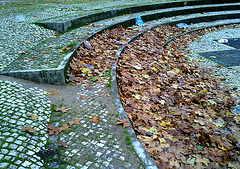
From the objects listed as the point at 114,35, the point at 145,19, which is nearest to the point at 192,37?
the point at 145,19

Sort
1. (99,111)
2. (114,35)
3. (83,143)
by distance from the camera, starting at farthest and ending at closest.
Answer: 1. (114,35)
2. (99,111)
3. (83,143)

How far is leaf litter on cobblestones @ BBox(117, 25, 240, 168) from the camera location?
9.73 ft

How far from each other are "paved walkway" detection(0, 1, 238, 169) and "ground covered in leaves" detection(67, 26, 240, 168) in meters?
0.44

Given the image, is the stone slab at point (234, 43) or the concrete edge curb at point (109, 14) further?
the stone slab at point (234, 43)

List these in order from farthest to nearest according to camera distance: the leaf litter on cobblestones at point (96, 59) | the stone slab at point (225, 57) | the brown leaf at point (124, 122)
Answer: the stone slab at point (225, 57)
the leaf litter on cobblestones at point (96, 59)
the brown leaf at point (124, 122)

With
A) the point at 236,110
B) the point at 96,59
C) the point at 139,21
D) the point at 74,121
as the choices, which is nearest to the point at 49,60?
the point at 96,59

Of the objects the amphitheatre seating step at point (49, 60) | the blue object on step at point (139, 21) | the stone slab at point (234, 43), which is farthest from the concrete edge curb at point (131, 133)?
the stone slab at point (234, 43)

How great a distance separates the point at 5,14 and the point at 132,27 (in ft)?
16.8

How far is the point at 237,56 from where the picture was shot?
697 cm

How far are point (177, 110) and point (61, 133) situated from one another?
7.40 feet

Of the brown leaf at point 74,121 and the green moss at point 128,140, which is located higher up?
the brown leaf at point 74,121

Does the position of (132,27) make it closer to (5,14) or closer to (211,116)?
(5,14)

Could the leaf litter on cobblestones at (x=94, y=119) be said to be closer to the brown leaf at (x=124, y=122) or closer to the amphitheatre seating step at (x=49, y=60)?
the brown leaf at (x=124, y=122)

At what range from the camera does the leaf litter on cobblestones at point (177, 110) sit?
297 centimetres
